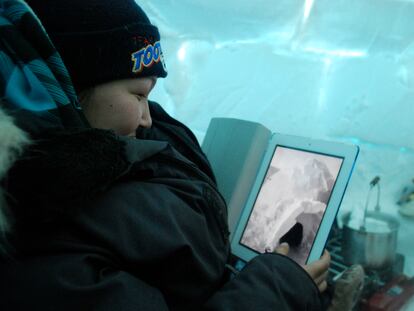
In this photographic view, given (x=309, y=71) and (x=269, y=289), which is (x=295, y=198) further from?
(x=309, y=71)

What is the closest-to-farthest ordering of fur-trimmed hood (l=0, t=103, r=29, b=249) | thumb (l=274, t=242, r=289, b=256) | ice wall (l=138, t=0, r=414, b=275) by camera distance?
fur-trimmed hood (l=0, t=103, r=29, b=249), thumb (l=274, t=242, r=289, b=256), ice wall (l=138, t=0, r=414, b=275)

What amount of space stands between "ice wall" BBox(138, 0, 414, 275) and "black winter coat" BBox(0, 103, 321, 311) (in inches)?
30.9

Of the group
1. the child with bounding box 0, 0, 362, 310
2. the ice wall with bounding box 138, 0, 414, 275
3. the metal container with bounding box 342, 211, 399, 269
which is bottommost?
the metal container with bounding box 342, 211, 399, 269

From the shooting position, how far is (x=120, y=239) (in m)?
0.30

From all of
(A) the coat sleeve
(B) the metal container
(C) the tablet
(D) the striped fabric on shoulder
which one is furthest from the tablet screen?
(D) the striped fabric on shoulder

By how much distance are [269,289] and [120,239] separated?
0.18 metres

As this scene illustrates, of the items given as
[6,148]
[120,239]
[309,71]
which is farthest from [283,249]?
[309,71]

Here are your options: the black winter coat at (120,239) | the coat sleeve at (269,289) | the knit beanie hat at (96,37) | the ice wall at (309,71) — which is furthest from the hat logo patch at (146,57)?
the ice wall at (309,71)

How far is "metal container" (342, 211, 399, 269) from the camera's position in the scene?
30.1 inches

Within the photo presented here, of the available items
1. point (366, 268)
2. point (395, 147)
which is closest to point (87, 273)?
point (366, 268)

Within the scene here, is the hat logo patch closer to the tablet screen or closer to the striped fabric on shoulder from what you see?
the striped fabric on shoulder

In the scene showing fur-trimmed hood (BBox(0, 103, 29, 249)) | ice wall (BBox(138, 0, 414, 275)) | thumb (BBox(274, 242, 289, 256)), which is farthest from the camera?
ice wall (BBox(138, 0, 414, 275))

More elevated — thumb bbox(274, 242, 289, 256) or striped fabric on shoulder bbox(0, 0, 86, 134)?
striped fabric on shoulder bbox(0, 0, 86, 134)

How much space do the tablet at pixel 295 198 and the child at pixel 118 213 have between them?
0.07 meters
